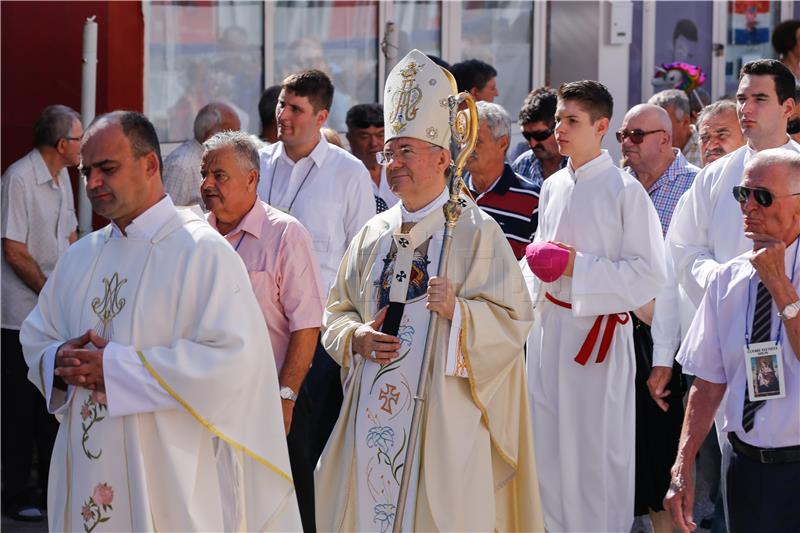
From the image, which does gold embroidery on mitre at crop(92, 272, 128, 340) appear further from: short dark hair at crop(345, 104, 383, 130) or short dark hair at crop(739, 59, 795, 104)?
short dark hair at crop(345, 104, 383, 130)

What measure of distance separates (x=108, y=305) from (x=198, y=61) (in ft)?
17.7

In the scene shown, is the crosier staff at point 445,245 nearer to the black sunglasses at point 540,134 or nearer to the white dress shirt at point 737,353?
the white dress shirt at point 737,353

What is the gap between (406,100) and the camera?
216 inches

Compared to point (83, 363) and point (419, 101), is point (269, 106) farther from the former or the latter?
point (83, 363)

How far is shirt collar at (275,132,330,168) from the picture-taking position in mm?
7059

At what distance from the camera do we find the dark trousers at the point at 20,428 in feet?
25.1

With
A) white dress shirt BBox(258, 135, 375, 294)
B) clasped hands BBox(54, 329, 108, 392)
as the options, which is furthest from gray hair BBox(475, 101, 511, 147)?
clasped hands BBox(54, 329, 108, 392)

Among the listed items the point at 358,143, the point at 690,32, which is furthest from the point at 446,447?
the point at 690,32

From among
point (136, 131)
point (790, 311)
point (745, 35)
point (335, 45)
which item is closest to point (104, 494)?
point (136, 131)

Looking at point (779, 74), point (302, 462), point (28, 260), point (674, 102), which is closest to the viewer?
point (302, 462)

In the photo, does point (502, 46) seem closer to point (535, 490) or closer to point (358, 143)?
point (358, 143)

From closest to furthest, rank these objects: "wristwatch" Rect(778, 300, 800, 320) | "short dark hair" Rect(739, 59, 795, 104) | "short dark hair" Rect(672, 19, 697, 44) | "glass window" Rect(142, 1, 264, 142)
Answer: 1. "wristwatch" Rect(778, 300, 800, 320)
2. "short dark hair" Rect(739, 59, 795, 104)
3. "glass window" Rect(142, 1, 264, 142)
4. "short dark hair" Rect(672, 19, 697, 44)

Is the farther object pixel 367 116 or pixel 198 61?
pixel 198 61

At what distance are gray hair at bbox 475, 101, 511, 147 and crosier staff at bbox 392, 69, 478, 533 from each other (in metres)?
1.61
